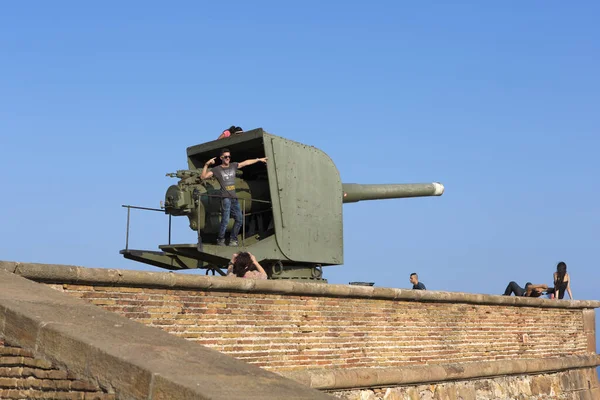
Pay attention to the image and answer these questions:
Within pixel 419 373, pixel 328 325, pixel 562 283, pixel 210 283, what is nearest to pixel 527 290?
pixel 562 283

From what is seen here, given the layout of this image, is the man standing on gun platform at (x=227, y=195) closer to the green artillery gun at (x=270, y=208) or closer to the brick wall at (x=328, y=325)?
the green artillery gun at (x=270, y=208)

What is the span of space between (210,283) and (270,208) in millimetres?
3696

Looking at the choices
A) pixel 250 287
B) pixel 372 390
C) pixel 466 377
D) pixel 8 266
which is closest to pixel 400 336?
pixel 372 390

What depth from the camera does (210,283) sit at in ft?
26.4

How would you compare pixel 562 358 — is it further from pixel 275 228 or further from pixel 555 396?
pixel 275 228

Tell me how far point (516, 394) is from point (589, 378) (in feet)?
11.2

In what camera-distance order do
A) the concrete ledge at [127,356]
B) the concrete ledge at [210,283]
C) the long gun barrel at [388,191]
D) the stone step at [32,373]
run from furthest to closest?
the long gun barrel at [388,191], the concrete ledge at [210,283], the stone step at [32,373], the concrete ledge at [127,356]

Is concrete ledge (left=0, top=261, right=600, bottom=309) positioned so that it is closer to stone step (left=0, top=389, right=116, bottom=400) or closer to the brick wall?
the brick wall

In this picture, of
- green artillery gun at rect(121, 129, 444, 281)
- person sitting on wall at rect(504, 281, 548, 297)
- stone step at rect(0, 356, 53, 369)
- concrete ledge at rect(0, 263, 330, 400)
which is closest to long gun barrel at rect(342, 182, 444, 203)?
green artillery gun at rect(121, 129, 444, 281)

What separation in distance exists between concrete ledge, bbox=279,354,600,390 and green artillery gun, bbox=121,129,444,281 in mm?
2043

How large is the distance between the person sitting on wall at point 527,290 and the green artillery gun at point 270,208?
484cm

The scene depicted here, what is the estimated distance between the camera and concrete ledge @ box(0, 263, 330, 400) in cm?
374

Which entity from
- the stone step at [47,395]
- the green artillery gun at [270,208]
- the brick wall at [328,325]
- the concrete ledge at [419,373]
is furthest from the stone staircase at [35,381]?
the green artillery gun at [270,208]

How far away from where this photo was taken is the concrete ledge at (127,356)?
374 centimetres
